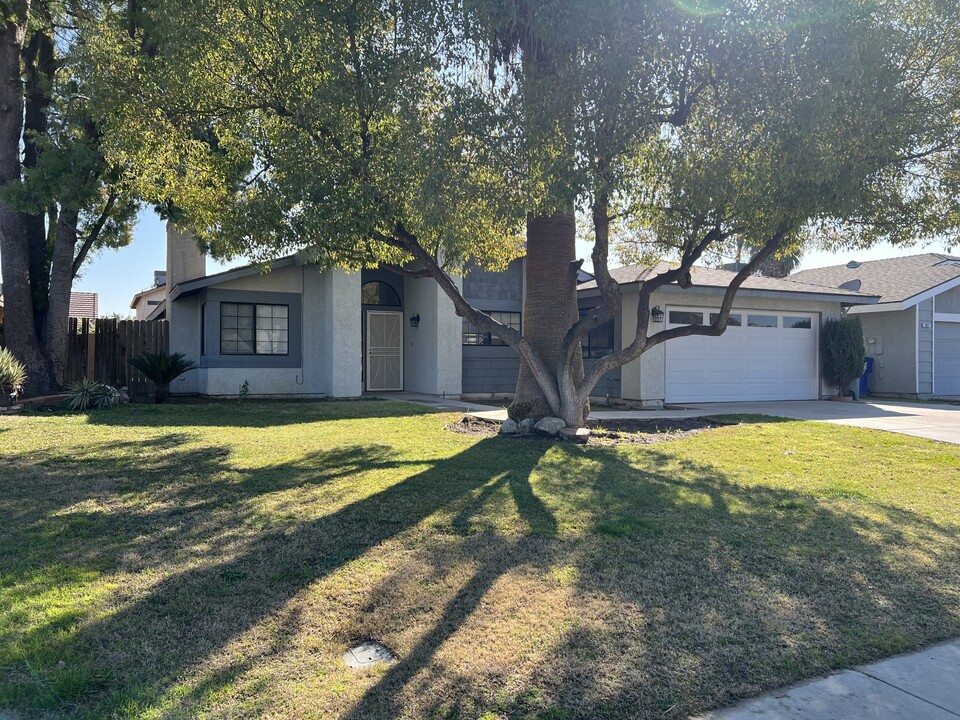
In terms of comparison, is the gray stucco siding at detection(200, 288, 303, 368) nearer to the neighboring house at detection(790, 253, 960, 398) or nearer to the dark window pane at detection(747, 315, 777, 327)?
the dark window pane at detection(747, 315, 777, 327)

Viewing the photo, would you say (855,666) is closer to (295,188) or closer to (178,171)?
(295,188)

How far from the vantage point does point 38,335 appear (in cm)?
1438

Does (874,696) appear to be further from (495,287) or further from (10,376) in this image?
(495,287)

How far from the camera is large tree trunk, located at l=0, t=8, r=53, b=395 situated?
1356cm

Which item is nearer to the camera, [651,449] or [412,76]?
[412,76]

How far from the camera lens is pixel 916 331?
752 inches

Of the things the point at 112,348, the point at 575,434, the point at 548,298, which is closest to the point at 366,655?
the point at 575,434

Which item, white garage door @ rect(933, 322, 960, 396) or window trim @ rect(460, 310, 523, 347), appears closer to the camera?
window trim @ rect(460, 310, 523, 347)

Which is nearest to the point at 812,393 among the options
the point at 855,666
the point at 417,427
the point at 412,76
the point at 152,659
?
the point at 417,427

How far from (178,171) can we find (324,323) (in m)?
6.95

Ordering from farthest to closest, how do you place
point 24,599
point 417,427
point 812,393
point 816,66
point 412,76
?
point 812,393
point 417,427
point 412,76
point 816,66
point 24,599

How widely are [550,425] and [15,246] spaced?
1241 cm

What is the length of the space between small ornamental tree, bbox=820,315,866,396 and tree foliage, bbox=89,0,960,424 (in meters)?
8.69

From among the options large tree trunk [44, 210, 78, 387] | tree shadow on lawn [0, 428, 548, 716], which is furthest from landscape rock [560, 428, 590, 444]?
large tree trunk [44, 210, 78, 387]
